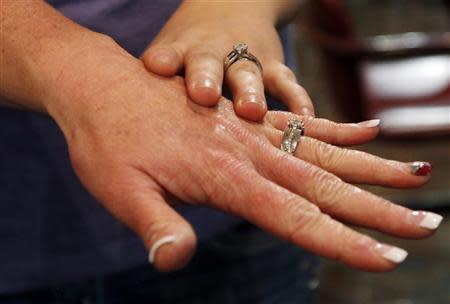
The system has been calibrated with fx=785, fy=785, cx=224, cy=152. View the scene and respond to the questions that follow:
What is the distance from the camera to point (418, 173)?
77 centimetres

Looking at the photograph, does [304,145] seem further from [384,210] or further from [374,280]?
[374,280]

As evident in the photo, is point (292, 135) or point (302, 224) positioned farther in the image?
point (292, 135)

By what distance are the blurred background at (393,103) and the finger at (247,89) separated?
828 mm

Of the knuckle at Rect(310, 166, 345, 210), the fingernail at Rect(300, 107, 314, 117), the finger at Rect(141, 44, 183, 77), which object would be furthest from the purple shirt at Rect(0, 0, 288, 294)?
the knuckle at Rect(310, 166, 345, 210)

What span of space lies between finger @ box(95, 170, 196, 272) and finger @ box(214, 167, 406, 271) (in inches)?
2.9

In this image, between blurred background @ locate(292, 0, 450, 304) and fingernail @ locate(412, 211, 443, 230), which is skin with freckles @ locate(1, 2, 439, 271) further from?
blurred background @ locate(292, 0, 450, 304)

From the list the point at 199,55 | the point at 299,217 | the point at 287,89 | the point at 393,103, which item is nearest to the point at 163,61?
the point at 199,55

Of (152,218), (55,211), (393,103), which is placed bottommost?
(393,103)

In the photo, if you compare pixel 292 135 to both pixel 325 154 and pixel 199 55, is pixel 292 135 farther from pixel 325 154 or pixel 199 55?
pixel 199 55

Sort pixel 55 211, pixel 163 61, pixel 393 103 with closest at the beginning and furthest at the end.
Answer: pixel 163 61, pixel 55 211, pixel 393 103

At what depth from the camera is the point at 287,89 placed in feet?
3.01

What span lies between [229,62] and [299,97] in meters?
0.09

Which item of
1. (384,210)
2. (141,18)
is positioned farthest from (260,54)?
(384,210)

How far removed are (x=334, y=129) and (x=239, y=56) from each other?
0.50ft
